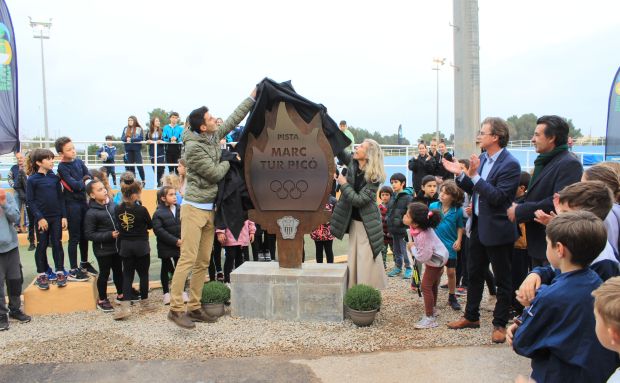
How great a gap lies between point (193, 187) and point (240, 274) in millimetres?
1038

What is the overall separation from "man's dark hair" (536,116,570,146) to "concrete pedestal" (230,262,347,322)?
234 cm

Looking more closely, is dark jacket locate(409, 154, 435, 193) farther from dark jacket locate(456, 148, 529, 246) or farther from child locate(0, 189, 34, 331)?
child locate(0, 189, 34, 331)

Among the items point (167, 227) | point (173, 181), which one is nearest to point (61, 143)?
point (173, 181)

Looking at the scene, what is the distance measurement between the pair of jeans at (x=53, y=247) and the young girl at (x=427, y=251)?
3.97 meters

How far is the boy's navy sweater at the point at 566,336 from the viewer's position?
6.19ft

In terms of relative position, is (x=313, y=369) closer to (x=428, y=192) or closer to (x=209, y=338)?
(x=209, y=338)

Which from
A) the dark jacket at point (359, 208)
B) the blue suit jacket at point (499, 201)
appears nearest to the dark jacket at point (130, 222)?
the dark jacket at point (359, 208)

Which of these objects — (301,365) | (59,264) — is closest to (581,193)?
(301,365)

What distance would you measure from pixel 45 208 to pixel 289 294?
306 cm

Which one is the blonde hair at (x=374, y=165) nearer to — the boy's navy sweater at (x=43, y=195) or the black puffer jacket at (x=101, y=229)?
the black puffer jacket at (x=101, y=229)

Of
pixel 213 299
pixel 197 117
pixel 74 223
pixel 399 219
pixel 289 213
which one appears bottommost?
pixel 213 299

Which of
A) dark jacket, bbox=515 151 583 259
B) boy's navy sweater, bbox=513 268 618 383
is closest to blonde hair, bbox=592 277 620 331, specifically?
boy's navy sweater, bbox=513 268 618 383

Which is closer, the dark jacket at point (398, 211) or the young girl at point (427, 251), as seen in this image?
the young girl at point (427, 251)

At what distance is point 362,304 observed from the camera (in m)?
4.73
